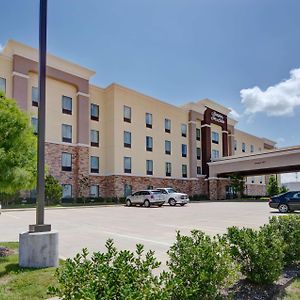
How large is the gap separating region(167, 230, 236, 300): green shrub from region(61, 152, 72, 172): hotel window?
31171mm

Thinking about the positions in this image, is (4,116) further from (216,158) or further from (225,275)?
(216,158)

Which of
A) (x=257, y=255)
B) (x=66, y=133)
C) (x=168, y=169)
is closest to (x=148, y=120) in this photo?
(x=168, y=169)

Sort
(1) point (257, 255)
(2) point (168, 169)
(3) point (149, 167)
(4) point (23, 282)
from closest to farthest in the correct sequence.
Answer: (1) point (257, 255)
(4) point (23, 282)
(3) point (149, 167)
(2) point (168, 169)

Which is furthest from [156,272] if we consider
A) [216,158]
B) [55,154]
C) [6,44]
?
[216,158]

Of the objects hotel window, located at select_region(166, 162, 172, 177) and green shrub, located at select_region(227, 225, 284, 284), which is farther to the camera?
hotel window, located at select_region(166, 162, 172, 177)

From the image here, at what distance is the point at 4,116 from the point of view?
26.1ft

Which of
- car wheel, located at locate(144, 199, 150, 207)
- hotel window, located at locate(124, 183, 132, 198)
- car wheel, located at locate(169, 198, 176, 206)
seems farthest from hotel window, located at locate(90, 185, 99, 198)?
car wheel, located at locate(169, 198, 176, 206)

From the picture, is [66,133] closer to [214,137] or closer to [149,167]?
[149,167]

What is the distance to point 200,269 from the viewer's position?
3852mm

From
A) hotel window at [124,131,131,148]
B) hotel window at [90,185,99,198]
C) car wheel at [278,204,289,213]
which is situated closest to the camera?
car wheel at [278,204,289,213]

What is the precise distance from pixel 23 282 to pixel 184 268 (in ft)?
10.4

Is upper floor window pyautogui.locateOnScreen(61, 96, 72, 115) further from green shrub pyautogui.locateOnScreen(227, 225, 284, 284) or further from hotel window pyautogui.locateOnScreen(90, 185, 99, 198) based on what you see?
green shrub pyautogui.locateOnScreen(227, 225, 284, 284)

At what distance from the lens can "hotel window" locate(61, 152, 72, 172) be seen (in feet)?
112

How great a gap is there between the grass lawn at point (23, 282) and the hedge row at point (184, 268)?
1375 millimetres
